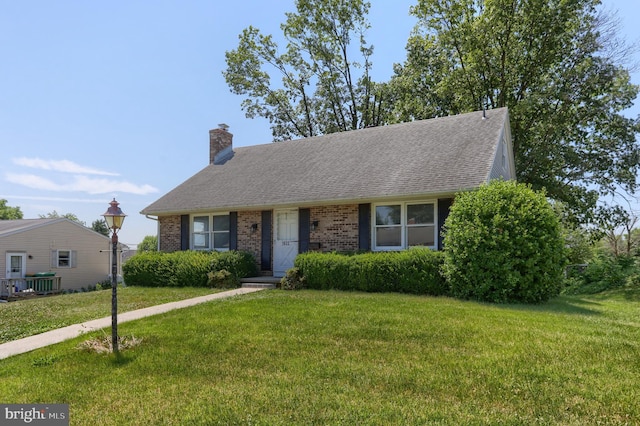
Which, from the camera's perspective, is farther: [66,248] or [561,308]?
[66,248]

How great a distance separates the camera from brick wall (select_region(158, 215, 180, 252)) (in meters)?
16.1

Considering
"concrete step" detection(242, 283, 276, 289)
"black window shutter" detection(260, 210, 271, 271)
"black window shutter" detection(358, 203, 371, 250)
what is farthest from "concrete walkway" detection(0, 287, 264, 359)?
"black window shutter" detection(358, 203, 371, 250)

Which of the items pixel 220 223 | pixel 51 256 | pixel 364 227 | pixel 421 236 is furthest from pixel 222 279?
pixel 51 256

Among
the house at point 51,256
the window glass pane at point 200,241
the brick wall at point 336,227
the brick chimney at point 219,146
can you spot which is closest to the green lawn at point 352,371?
the brick wall at point 336,227

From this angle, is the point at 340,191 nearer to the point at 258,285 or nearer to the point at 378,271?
the point at 378,271

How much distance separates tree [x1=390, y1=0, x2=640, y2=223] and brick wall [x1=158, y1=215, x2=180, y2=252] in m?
14.5

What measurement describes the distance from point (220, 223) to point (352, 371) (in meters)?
11.7

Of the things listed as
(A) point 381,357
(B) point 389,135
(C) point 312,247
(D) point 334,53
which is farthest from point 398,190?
(D) point 334,53

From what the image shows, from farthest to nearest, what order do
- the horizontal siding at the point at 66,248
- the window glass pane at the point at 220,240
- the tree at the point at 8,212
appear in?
the tree at the point at 8,212 → the horizontal siding at the point at 66,248 → the window glass pane at the point at 220,240

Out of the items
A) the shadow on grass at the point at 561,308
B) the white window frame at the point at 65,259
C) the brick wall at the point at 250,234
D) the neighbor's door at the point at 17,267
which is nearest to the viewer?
the shadow on grass at the point at 561,308

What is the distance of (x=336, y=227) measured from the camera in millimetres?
13109

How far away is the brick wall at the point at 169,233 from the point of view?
16094mm

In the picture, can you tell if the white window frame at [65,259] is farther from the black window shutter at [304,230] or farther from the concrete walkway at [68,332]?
the concrete walkway at [68,332]

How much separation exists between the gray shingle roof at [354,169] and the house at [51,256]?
38.1ft
